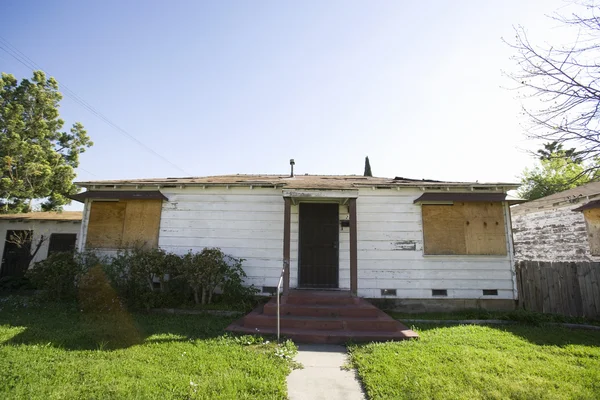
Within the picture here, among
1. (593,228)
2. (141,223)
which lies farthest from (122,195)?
(593,228)

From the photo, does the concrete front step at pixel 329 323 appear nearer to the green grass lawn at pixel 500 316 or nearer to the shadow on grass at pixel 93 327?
the shadow on grass at pixel 93 327

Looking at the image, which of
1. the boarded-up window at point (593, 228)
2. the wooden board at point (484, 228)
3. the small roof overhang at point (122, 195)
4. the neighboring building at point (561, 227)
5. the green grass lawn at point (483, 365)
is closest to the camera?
the green grass lawn at point (483, 365)

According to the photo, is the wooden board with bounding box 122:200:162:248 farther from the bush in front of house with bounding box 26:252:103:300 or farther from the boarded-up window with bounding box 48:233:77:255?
the boarded-up window with bounding box 48:233:77:255

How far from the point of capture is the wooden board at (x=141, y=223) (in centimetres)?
838

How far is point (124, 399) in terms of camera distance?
311 cm

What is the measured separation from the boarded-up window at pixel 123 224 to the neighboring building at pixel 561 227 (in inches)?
545

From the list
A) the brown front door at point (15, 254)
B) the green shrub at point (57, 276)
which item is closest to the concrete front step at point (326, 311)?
the green shrub at point (57, 276)

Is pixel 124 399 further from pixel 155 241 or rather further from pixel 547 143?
pixel 547 143

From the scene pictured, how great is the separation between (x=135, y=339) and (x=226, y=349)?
5.42ft

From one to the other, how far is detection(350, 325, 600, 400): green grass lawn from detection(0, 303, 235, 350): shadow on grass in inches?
122

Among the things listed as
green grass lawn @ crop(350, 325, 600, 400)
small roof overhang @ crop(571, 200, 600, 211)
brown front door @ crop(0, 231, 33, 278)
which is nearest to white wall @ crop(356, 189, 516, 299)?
green grass lawn @ crop(350, 325, 600, 400)

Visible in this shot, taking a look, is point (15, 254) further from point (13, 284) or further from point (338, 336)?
point (338, 336)

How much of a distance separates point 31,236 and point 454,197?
617 inches

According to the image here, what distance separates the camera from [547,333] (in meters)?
5.88
